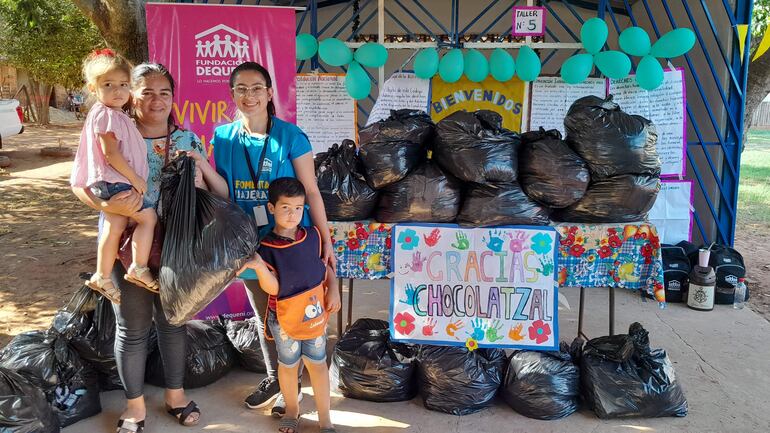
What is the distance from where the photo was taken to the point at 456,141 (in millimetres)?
2895

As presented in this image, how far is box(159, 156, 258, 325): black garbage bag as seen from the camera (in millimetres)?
2201

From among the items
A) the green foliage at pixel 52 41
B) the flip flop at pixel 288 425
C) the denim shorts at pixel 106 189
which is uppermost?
the green foliage at pixel 52 41

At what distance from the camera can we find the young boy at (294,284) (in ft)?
7.73

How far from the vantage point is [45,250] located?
594cm

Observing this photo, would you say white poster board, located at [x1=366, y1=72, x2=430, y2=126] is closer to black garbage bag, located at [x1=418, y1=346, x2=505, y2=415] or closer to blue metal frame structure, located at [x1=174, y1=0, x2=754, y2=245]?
blue metal frame structure, located at [x1=174, y1=0, x2=754, y2=245]

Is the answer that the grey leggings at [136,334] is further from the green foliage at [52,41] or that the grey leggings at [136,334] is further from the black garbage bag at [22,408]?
the green foliage at [52,41]

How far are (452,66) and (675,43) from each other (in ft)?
5.93

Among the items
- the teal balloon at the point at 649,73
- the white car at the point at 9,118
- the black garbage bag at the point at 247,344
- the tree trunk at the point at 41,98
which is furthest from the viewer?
the tree trunk at the point at 41,98

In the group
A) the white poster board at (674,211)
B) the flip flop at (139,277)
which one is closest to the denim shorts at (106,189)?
the flip flop at (139,277)

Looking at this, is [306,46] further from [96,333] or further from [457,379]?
[457,379]

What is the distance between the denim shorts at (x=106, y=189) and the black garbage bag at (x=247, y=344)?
124 centimetres

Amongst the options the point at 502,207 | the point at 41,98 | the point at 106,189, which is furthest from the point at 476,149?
the point at 41,98

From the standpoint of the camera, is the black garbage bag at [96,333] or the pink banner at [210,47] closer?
the black garbage bag at [96,333]

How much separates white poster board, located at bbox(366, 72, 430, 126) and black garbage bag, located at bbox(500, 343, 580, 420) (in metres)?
3.17
